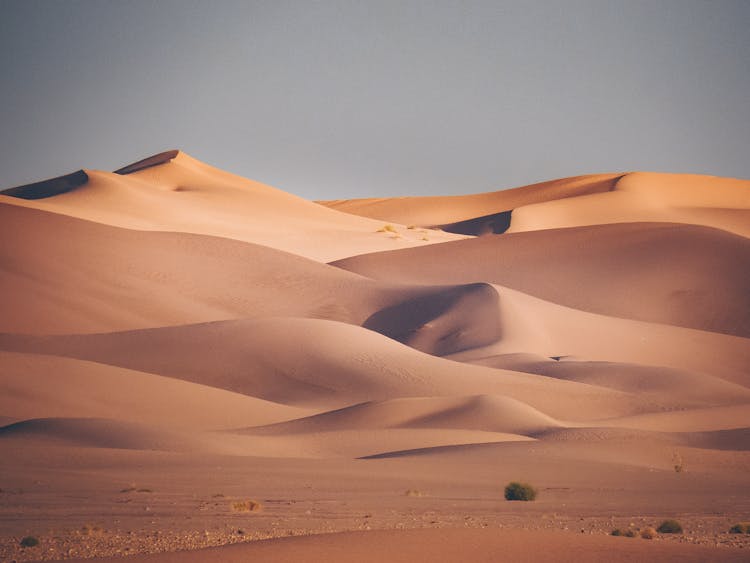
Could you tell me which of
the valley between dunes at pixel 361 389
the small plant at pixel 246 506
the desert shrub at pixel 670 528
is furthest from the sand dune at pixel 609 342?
the desert shrub at pixel 670 528

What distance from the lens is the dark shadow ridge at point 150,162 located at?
13900 cm

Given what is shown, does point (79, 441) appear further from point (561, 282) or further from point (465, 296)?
point (561, 282)

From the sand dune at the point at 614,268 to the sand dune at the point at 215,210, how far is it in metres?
14.3

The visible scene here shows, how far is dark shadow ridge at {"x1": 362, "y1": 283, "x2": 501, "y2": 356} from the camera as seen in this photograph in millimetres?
59531

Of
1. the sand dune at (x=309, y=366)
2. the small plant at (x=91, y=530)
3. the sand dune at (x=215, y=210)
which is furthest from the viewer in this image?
the sand dune at (x=215, y=210)

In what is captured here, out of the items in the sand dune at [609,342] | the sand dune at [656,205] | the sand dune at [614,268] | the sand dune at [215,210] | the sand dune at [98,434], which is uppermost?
the sand dune at [656,205]

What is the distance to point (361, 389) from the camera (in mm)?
44844

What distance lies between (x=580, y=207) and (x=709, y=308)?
5730 cm

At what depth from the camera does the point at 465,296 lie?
64562 millimetres

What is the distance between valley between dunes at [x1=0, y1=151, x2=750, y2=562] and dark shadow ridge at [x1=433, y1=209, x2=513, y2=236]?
1437cm

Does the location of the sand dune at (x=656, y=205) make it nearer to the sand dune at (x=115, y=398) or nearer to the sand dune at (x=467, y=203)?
the sand dune at (x=467, y=203)

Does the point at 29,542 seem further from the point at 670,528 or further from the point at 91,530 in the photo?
→ the point at 670,528

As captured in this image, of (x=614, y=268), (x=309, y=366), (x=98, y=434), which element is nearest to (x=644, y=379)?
(x=309, y=366)

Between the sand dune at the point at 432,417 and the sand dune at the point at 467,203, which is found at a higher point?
the sand dune at the point at 467,203
